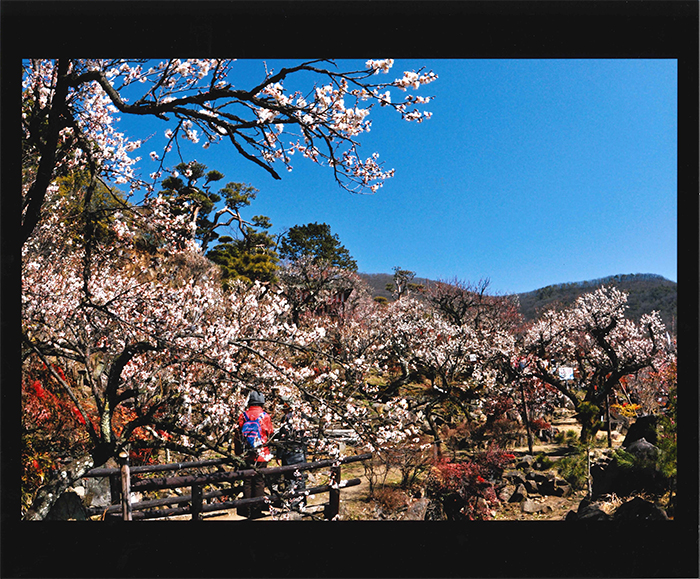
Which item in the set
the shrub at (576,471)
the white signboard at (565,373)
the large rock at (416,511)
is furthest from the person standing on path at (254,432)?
the white signboard at (565,373)

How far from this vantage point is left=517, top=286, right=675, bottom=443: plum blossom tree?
300 inches

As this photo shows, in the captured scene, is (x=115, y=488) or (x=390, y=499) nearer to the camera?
(x=115, y=488)

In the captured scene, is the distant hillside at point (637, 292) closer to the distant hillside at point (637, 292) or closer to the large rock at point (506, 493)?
the distant hillside at point (637, 292)

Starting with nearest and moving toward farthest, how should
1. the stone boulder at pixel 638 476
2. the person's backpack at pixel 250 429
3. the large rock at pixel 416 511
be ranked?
1. the stone boulder at pixel 638 476
2. the person's backpack at pixel 250 429
3. the large rock at pixel 416 511

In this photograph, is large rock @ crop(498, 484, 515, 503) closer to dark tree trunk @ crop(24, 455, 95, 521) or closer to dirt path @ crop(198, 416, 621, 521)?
dirt path @ crop(198, 416, 621, 521)

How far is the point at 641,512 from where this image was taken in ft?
8.63

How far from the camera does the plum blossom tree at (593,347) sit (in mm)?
7613

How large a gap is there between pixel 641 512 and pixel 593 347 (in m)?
7.59

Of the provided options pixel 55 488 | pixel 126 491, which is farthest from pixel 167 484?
pixel 55 488

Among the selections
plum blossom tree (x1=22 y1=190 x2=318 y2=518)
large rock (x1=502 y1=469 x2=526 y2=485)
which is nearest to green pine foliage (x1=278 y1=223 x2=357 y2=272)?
plum blossom tree (x1=22 y1=190 x2=318 y2=518)

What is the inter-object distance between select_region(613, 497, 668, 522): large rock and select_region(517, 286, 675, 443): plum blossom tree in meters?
5.27

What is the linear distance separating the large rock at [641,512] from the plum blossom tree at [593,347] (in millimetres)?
5269

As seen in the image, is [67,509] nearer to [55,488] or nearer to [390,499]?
[55,488]

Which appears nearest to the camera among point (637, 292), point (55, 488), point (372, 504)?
point (55, 488)
